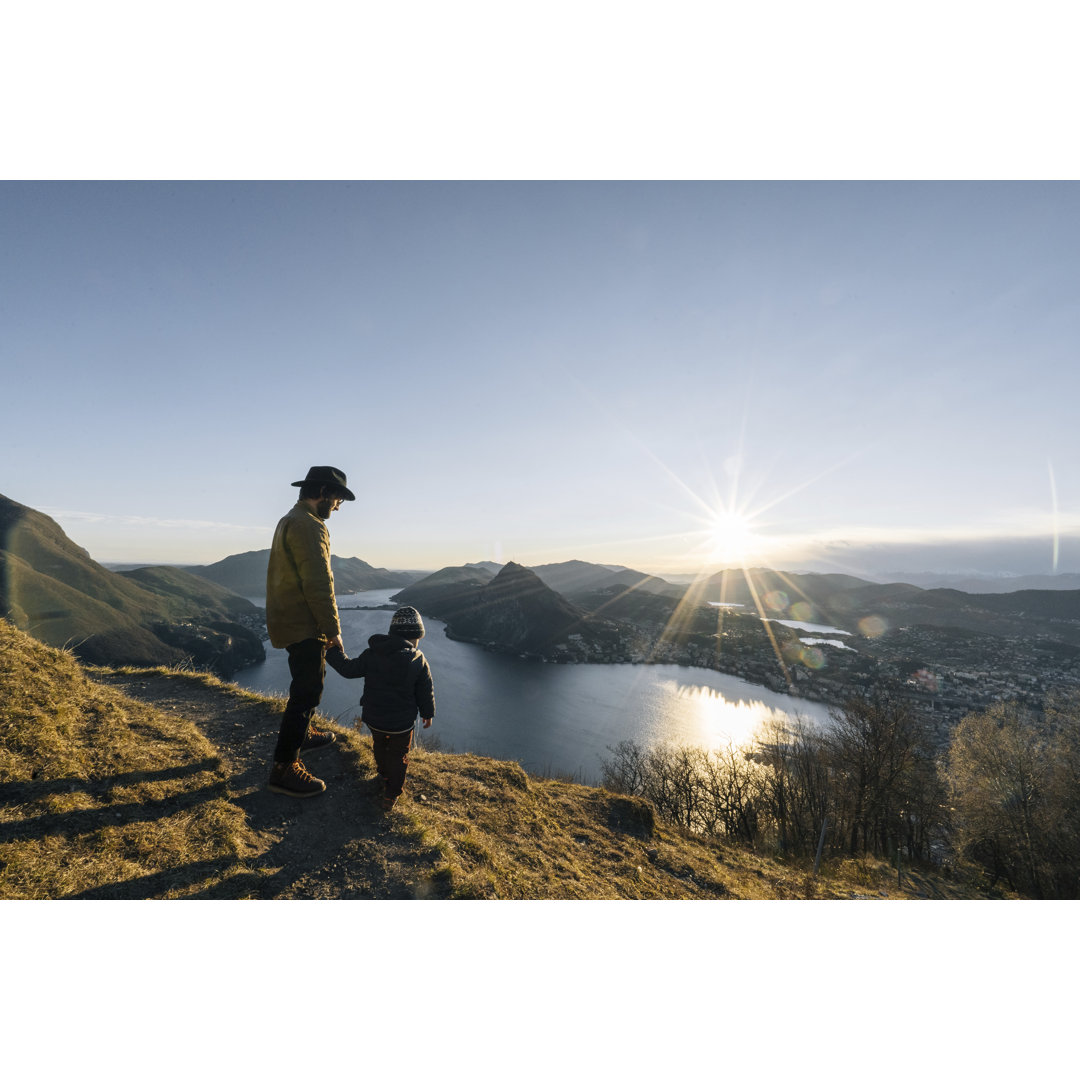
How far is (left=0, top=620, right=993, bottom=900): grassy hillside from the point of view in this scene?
120 inches

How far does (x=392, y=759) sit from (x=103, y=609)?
111 metres

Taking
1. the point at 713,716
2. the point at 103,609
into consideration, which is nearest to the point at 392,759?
the point at 713,716

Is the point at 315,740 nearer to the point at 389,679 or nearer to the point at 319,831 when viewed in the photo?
the point at 319,831

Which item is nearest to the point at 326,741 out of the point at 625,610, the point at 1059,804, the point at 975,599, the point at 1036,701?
the point at 1059,804

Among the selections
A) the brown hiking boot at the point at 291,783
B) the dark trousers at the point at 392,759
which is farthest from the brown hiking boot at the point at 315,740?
the dark trousers at the point at 392,759

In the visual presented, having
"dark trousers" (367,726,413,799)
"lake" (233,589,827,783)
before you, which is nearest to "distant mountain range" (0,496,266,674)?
"lake" (233,589,827,783)

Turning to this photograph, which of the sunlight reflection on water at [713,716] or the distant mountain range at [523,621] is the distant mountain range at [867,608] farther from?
the sunlight reflection on water at [713,716]

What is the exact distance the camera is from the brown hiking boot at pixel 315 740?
548 centimetres

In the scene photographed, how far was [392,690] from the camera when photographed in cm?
449

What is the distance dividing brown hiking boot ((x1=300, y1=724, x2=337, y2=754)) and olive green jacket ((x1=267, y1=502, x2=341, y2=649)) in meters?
2.10

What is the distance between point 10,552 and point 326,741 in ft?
463

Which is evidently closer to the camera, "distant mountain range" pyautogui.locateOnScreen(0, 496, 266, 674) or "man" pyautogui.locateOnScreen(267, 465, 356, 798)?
"man" pyautogui.locateOnScreen(267, 465, 356, 798)

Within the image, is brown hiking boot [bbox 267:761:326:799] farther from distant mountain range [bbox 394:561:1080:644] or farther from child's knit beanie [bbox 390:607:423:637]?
distant mountain range [bbox 394:561:1080:644]

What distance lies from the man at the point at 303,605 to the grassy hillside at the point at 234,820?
0.50 meters
